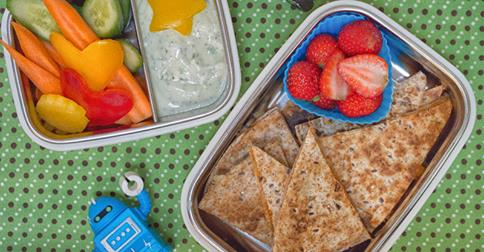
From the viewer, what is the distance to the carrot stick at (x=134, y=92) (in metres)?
1.58

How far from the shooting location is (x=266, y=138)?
1629 mm

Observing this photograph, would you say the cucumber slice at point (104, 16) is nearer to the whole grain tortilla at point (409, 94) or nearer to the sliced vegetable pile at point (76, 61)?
the sliced vegetable pile at point (76, 61)

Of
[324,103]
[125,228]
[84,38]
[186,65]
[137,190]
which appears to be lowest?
[125,228]

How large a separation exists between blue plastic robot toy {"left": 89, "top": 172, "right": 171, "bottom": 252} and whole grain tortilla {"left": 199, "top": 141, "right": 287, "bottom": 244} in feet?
0.58

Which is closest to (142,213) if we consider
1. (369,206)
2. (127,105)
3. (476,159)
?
(127,105)

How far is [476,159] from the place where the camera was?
1.64 metres

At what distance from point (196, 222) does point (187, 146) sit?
223 millimetres

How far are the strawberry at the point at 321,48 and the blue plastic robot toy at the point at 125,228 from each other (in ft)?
1.97

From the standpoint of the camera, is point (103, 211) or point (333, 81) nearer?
point (333, 81)

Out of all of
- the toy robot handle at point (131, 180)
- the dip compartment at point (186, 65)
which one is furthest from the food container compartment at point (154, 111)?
the toy robot handle at point (131, 180)

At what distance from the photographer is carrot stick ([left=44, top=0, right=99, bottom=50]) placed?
1.50 m

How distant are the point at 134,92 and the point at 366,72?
25.1 inches

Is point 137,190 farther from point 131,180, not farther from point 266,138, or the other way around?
point 266,138

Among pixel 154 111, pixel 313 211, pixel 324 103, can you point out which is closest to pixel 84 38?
pixel 154 111
